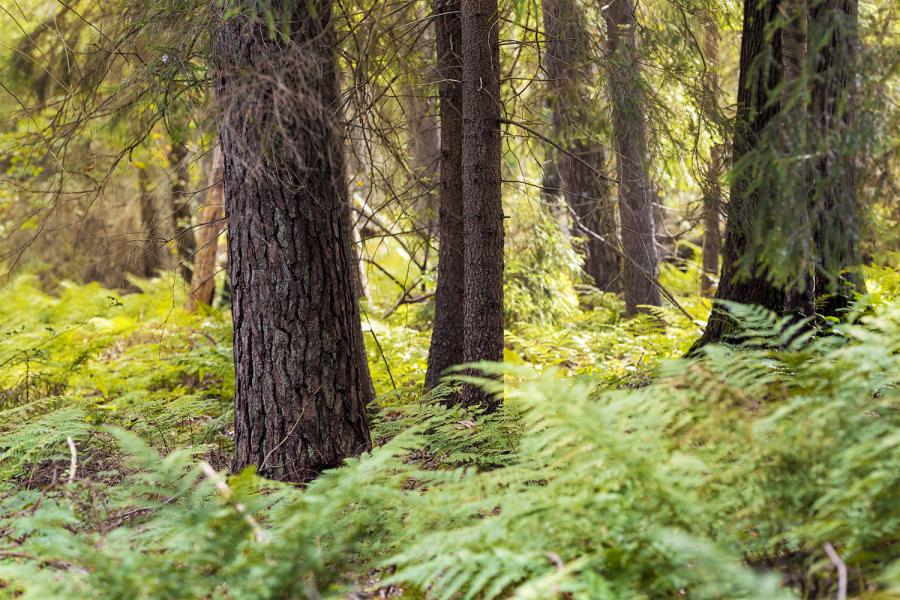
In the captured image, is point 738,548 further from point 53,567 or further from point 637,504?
point 53,567

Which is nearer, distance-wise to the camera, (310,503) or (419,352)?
(310,503)

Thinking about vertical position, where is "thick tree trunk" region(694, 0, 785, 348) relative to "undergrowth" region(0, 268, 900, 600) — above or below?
above

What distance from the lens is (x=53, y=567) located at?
8.66 ft

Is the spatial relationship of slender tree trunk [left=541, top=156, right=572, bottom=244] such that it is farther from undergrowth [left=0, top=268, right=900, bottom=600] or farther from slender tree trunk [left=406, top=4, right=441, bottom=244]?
undergrowth [left=0, top=268, right=900, bottom=600]

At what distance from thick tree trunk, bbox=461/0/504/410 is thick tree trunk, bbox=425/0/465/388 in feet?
2.18

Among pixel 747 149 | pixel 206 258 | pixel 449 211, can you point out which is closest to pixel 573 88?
pixel 449 211

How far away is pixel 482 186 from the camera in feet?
15.9

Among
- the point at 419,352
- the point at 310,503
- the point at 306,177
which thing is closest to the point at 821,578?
the point at 310,503

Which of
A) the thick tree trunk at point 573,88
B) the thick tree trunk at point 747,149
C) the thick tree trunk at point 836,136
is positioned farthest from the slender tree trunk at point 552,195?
the thick tree trunk at point 836,136

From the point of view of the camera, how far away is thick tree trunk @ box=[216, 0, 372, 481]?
4016 mm

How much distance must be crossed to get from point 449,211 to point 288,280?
6.71 feet

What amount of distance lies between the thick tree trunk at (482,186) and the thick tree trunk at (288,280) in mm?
980

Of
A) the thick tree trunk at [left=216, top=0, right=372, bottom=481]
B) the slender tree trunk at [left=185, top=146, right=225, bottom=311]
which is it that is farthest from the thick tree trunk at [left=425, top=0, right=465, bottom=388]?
the slender tree trunk at [left=185, top=146, right=225, bottom=311]

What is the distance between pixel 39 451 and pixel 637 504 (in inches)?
153
